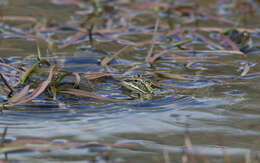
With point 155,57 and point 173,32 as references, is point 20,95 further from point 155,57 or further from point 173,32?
point 173,32

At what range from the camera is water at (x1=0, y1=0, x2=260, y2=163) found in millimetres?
3486

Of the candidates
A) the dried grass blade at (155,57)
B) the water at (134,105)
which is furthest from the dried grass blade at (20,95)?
the dried grass blade at (155,57)

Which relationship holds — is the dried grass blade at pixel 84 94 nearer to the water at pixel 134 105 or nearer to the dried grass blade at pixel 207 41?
the water at pixel 134 105

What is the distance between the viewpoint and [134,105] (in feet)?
15.2

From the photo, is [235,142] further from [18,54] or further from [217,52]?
[18,54]

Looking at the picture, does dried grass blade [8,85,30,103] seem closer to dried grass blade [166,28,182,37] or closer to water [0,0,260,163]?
water [0,0,260,163]

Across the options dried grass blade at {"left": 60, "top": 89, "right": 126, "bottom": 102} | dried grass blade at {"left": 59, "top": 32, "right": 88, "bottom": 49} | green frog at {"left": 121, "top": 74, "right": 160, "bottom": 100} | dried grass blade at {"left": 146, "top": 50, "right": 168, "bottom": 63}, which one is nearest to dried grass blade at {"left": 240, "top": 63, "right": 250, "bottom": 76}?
dried grass blade at {"left": 146, "top": 50, "right": 168, "bottom": 63}

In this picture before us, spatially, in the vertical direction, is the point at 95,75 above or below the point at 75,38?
below

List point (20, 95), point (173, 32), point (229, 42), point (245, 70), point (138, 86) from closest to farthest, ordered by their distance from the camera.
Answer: point (20, 95)
point (138, 86)
point (245, 70)
point (229, 42)
point (173, 32)

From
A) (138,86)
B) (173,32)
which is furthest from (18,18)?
(138,86)

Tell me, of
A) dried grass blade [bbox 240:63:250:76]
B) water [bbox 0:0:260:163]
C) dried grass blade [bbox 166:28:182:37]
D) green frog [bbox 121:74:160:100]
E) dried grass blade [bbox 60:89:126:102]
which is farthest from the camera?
dried grass blade [bbox 166:28:182:37]

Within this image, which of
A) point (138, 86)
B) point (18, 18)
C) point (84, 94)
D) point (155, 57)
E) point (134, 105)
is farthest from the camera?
point (18, 18)

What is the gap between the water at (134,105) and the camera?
3.49 metres

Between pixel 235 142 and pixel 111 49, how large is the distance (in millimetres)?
3627
